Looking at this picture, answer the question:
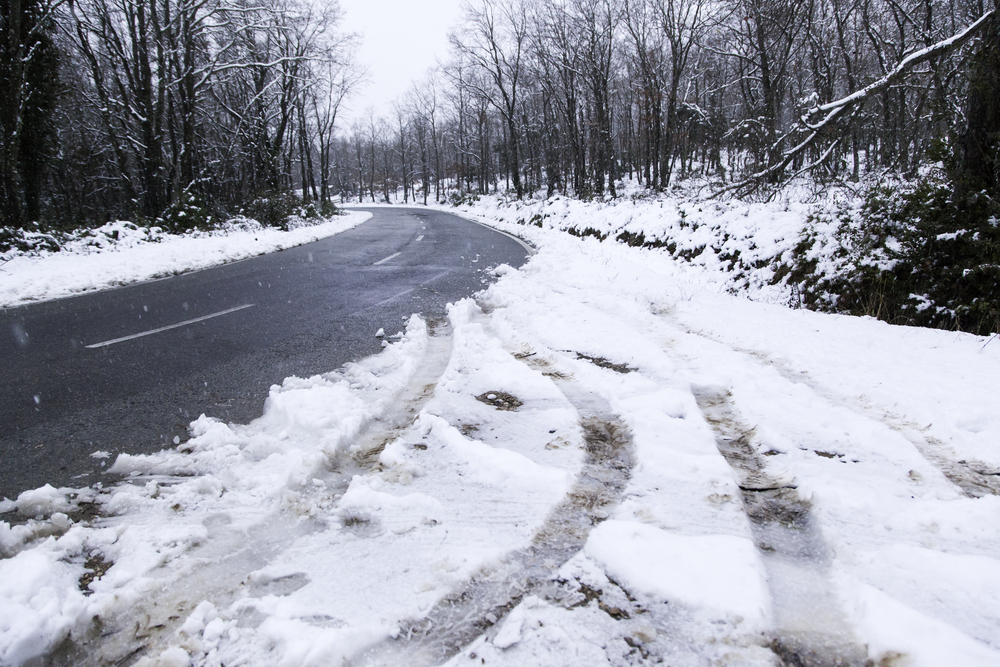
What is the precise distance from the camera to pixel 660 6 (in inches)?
982

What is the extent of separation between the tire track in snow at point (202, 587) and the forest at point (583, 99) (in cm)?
682

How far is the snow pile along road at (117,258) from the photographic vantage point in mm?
8977

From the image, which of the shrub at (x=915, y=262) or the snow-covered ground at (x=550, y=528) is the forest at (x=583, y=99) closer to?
the shrub at (x=915, y=262)

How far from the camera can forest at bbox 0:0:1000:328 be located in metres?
5.88

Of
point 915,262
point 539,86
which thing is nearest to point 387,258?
point 915,262

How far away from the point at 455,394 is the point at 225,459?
1.72 m

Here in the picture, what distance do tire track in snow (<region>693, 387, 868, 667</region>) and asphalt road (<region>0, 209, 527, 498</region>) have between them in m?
3.46

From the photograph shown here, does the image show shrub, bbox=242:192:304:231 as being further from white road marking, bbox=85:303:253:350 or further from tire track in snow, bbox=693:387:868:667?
tire track in snow, bbox=693:387:868:667

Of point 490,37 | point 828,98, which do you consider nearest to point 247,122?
point 490,37

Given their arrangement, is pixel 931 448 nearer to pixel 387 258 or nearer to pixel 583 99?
pixel 387 258

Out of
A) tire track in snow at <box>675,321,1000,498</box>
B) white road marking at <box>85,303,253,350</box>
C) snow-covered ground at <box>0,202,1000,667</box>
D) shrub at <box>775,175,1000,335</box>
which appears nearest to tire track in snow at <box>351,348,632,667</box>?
snow-covered ground at <box>0,202,1000,667</box>

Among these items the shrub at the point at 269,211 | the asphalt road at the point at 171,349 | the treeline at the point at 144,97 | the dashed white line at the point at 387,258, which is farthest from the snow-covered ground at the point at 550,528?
the shrub at the point at 269,211

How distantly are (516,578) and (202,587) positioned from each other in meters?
1.35

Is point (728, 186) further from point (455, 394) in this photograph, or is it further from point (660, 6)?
point (660, 6)
